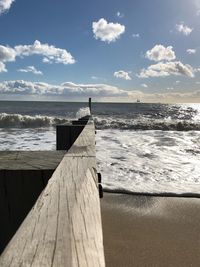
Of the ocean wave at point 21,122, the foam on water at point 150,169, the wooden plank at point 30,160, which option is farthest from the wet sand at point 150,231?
the ocean wave at point 21,122

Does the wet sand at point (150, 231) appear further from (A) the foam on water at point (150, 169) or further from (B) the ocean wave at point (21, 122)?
(B) the ocean wave at point (21, 122)

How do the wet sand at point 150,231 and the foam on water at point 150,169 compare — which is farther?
the foam on water at point 150,169

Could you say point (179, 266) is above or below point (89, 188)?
below

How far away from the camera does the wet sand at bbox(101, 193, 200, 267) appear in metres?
3.21

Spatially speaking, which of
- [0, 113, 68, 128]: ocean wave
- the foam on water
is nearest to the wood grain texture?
the foam on water

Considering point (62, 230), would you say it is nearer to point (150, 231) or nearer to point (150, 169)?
point (150, 231)

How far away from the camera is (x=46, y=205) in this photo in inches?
46.4

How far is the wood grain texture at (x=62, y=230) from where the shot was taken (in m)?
0.80

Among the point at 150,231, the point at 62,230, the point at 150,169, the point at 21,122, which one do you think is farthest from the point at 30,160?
the point at 21,122

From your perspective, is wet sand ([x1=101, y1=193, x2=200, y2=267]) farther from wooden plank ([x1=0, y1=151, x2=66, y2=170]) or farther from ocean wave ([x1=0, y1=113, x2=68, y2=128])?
ocean wave ([x1=0, y1=113, x2=68, y2=128])

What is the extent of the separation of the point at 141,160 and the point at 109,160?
2.86ft

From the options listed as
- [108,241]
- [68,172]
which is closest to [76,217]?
[68,172]

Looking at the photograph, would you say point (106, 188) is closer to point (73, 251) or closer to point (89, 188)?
point (89, 188)

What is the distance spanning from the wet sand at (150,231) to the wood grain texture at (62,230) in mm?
2099
